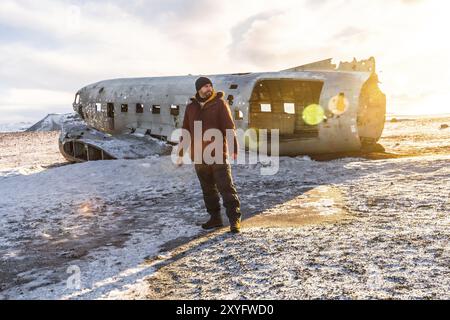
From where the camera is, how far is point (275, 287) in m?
3.97

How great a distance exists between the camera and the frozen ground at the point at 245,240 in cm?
408

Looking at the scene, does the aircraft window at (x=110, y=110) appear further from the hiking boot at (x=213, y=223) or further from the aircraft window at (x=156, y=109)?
the hiking boot at (x=213, y=223)

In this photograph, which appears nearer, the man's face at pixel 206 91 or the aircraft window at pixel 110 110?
the man's face at pixel 206 91

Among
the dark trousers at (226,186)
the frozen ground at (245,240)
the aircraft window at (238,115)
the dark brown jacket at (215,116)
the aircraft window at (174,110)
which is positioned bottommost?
the frozen ground at (245,240)

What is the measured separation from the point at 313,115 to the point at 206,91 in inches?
380

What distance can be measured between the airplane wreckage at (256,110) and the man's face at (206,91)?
779 cm

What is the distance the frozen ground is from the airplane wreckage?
3.21 m

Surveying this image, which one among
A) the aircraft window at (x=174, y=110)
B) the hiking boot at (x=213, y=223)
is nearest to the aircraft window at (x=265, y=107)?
the aircraft window at (x=174, y=110)

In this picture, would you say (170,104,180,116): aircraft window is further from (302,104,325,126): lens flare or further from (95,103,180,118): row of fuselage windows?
(302,104,325,126): lens flare

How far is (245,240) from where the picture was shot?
5648mm

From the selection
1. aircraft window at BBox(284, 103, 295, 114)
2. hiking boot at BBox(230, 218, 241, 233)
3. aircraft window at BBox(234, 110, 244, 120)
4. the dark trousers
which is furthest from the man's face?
aircraft window at BBox(284, 103, 295, 114)

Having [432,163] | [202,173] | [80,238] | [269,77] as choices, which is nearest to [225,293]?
[202,173]
